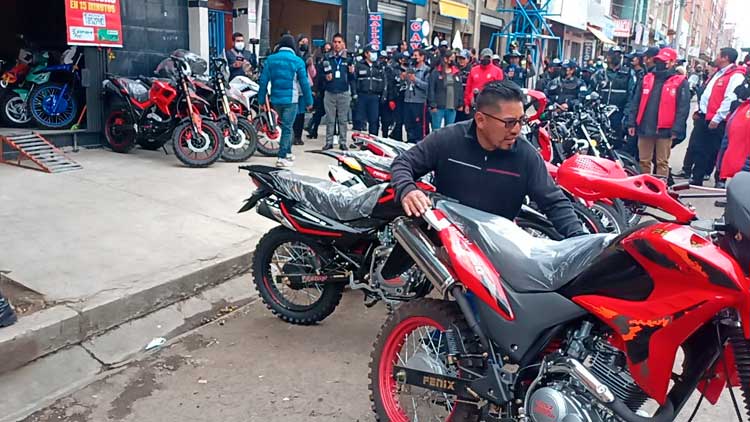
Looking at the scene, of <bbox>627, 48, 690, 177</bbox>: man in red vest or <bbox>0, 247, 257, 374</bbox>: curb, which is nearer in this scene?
<bbox>0, 247, 257, 374</bbox>: curb

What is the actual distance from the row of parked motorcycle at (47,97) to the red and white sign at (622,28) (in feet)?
116

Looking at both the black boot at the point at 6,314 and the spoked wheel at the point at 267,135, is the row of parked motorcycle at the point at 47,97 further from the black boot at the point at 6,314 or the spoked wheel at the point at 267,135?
the black boot at the point at 6,314

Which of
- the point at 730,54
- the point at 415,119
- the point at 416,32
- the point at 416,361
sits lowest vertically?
the point at 416,361

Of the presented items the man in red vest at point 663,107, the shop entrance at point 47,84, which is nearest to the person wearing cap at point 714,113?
the man in red vest at point 663,107

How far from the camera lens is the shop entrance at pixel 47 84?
30.8 feet

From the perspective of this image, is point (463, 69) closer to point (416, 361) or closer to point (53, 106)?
point (53, 106)

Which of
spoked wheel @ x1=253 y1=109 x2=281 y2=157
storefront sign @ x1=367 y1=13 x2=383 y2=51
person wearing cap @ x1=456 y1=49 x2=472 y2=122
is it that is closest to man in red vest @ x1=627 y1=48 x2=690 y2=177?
person wearing cap @ x1=456 y1=49 x2=472 y2=122

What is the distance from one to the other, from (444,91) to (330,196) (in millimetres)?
7149

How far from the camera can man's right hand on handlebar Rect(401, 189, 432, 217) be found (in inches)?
111

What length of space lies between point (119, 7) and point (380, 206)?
7.01 metres

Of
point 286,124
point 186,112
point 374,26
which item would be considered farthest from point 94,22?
point 374,26

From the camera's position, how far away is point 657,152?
899 centimetres

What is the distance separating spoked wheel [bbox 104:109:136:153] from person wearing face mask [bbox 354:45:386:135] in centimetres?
392

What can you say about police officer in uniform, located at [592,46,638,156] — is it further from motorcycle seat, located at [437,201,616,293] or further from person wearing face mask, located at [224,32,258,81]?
motorcycle seat, located at [437,201,616,293]
